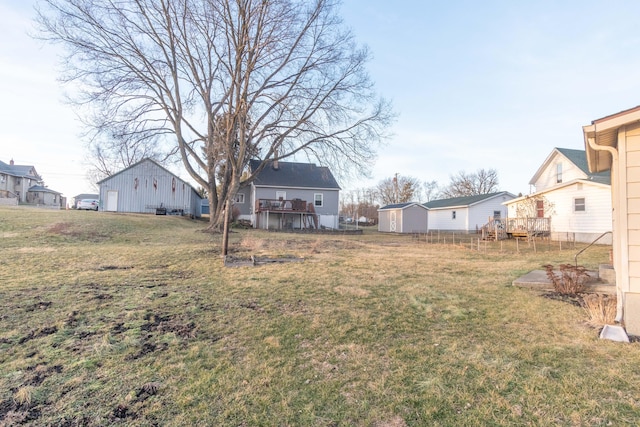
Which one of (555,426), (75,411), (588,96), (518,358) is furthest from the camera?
(588,96)

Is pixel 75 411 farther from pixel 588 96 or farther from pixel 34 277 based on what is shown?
pixel 588 96

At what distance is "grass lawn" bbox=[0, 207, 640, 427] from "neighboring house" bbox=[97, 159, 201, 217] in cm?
2425

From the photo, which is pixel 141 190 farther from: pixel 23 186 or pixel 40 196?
pixel 40 196

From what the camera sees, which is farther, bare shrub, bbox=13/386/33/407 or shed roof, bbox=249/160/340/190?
shed roof, bbox=249/160/340/190

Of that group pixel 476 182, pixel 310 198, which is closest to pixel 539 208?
pixel 310 198

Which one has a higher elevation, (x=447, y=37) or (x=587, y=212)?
(x=447, y=37)

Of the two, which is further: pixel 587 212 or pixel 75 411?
pixel 587 212

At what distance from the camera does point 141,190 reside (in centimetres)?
2908

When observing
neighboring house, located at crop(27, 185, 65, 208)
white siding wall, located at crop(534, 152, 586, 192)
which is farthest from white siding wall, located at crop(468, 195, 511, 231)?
neighboring house, located at crop(27, 185, 65, 208)

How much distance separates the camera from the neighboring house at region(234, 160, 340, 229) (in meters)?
27.6

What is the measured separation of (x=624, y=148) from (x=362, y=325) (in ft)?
13.0

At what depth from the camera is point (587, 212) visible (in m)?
17.1

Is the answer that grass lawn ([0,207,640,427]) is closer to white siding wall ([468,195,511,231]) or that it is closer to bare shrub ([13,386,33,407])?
bare shrub ([13,386,33,407])

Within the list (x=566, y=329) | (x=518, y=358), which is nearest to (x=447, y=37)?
(x=566, y=329)
